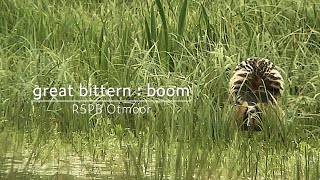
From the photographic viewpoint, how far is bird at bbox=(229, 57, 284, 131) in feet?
9.90

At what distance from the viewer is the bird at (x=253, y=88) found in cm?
302

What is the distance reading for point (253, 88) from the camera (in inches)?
124

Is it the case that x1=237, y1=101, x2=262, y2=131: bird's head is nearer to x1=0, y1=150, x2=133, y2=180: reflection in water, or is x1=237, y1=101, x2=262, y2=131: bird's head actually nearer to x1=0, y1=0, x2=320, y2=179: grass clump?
x1=0, y1=0, x2=320, y2=179: grass clump

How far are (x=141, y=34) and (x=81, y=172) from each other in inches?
51.4

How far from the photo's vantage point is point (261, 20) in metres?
3.85

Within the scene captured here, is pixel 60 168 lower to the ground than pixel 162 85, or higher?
lower

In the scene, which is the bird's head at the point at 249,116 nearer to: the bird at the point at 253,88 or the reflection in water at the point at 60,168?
the bird at the point at 253,88

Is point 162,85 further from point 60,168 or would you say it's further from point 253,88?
point 60,168

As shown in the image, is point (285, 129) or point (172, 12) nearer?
point (285, 129)

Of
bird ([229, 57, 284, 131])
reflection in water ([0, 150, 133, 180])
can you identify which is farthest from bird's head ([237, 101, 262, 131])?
reflection in water ([0, 150, 133, 180])

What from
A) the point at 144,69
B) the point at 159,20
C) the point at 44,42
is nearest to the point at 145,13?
the point at 159,20

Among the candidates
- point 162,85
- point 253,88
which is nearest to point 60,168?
point 162,85

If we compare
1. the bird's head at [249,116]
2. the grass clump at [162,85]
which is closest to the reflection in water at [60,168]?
the grass clump at [162,85]

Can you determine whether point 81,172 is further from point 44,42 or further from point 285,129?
point 44,42
